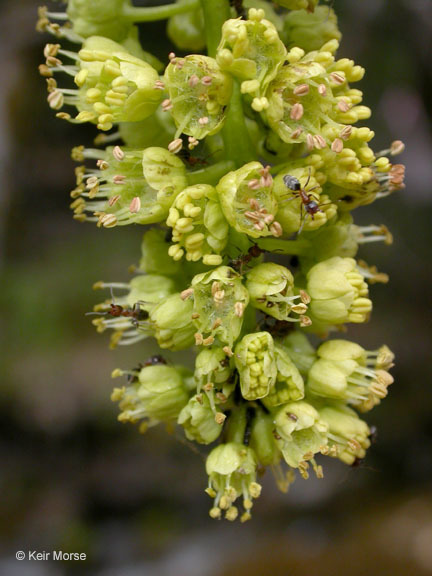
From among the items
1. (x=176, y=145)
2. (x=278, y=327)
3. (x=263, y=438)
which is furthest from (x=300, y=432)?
(x=176, y=145)

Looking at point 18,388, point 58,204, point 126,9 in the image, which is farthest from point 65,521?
point 126,9

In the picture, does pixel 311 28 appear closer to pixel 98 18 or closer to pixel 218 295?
pixel 98 18

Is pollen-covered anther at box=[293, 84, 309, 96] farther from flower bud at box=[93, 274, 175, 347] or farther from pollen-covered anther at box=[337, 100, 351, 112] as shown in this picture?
flower bud at box=[93, 274, 175, 347]

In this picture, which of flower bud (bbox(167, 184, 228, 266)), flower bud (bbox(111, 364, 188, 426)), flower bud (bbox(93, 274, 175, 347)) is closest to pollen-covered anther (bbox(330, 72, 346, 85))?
flower bud (bbox(167, 184, 228, 266))

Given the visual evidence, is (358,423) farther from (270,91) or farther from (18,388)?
(18,388)

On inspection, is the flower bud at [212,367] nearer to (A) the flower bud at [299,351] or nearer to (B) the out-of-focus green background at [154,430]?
(A) the flower bud at [299,351]

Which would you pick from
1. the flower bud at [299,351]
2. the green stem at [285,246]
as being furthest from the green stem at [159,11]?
the flower bud at [299,351]
